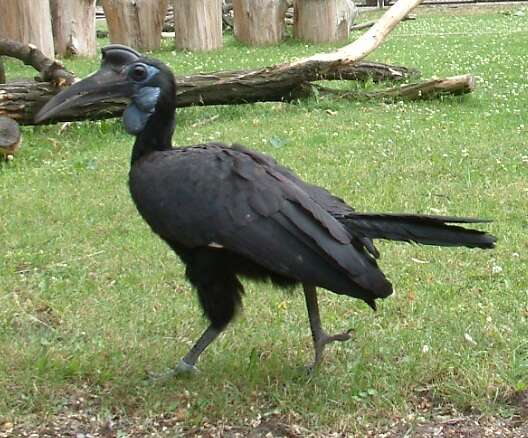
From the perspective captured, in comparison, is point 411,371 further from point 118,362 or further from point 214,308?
point 118,362

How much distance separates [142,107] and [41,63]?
593 cm

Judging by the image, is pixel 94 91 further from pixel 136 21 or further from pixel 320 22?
pixel 320 22

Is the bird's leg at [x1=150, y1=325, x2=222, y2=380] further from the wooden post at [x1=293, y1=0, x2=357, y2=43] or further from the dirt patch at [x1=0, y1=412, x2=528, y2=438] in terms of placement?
the wooden post at [x1=293, y1=0, x2=357, y2=43]

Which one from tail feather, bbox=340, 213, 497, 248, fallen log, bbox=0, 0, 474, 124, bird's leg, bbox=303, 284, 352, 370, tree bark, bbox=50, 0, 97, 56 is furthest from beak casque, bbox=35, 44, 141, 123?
tree bark, bbox=50, 0, 97, 56

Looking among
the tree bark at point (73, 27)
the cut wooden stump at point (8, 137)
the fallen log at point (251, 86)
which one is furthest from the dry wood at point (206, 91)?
the tree bark at point (73, 27)

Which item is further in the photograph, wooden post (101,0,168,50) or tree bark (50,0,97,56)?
wooden post (101,0,168,50)

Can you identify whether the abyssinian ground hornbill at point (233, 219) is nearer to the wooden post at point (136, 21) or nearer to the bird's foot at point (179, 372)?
the bird's foot at point (179, 372)

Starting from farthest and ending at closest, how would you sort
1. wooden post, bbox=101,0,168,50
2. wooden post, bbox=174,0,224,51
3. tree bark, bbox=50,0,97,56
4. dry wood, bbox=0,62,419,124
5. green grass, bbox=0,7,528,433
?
wooden post, bbox=174,0,224,51
wooden post, bbox=101,0,168,50
tree bark, bbox=50,0,97,56
dry wood, bbox=0,62,419,124
green grass, bbox=0,7,528,433

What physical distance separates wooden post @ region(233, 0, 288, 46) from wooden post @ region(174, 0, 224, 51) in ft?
3.67

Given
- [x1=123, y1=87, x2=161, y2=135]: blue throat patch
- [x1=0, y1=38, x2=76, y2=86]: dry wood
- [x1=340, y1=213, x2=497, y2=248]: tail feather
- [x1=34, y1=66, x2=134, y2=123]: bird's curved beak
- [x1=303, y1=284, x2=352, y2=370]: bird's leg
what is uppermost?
[x1=34, y1=66, x2=134, y2=123]: bird's curved beak

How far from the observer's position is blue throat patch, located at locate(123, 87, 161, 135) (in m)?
4.33

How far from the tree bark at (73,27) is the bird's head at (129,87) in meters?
12.4

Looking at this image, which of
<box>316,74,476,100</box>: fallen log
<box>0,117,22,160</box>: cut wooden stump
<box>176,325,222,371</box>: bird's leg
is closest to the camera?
<box>176,325,222,371</box>: bird's leg

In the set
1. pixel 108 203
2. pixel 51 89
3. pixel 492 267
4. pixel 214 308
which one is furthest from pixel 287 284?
pixel 51 89
